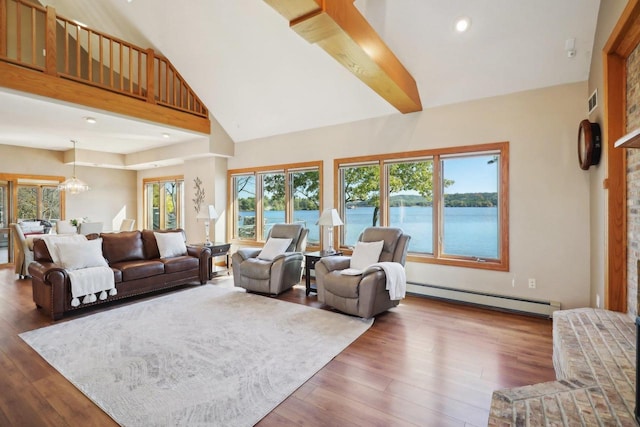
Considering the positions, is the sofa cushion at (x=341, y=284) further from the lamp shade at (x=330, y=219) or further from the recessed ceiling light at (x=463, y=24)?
the recessed ceiling light at (x=463, y=24)

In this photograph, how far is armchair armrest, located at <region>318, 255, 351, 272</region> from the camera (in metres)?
4.04

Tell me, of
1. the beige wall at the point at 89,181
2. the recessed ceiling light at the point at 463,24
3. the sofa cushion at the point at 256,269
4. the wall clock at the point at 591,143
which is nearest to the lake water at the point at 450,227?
the wall clock at the point at 591,143

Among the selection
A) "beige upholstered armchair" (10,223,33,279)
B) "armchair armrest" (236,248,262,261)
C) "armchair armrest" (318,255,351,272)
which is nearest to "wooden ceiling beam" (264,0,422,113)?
"armchair armrest" (318,255,351,272)

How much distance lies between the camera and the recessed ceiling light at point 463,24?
127 inches

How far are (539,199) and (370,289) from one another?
2322 mm

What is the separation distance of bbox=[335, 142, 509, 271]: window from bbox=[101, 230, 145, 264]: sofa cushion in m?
3.31

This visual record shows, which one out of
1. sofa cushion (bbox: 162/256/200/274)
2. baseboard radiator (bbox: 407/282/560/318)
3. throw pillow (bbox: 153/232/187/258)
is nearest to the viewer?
baseboard radiator (bbox: 407/282/560/318)

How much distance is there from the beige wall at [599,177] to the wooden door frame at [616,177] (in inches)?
5.1

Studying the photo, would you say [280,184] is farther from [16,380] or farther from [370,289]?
[16,380]

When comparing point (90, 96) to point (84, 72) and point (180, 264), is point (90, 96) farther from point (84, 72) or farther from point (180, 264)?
point (180, 264)

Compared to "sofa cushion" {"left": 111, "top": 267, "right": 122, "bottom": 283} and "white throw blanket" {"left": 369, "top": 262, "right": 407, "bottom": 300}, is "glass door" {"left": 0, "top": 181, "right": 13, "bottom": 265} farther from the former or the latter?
"white throw blanket" {"left": 369, "top": 262, "right": 407, "bottom": 300}

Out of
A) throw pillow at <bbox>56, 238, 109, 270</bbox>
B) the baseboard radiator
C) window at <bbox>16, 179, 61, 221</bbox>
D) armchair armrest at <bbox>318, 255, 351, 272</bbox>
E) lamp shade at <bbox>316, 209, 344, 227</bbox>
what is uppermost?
window at <bbox>16, 179, 61, 221</bbox>

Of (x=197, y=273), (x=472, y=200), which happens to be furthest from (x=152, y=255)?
(x=472, y=200)

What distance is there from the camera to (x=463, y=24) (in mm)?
3264
